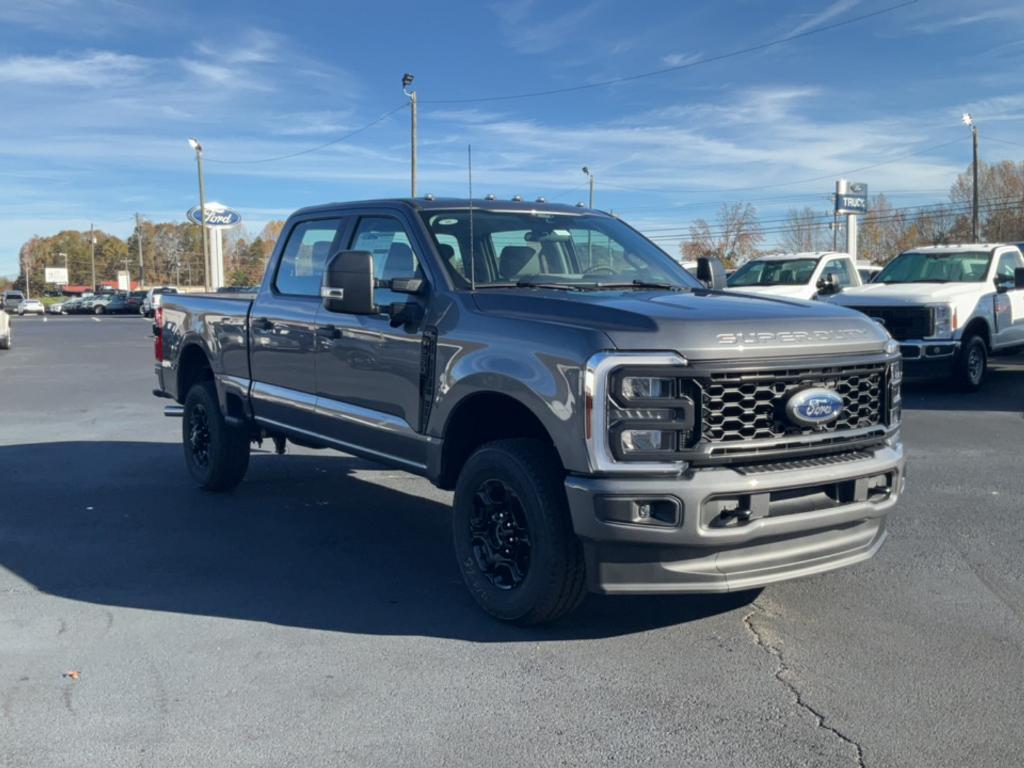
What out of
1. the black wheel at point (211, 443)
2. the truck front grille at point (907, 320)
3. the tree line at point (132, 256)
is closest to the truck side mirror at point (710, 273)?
the black wheel at point (211, 443)

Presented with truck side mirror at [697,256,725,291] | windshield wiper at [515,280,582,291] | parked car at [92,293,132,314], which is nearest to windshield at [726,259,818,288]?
truck side mirror at [697,256,725,291]

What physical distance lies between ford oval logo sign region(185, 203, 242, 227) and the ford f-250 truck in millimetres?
53388

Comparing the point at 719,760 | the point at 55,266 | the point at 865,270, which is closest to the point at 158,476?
the point at 719,760

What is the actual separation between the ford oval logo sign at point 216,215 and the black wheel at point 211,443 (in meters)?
50.9

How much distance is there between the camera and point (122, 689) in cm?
404

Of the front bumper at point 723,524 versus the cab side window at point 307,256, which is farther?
the cab side window at point 307,256

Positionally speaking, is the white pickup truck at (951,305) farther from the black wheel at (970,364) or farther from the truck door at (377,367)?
the truck door at (377,367)

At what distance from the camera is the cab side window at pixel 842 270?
17562 mm

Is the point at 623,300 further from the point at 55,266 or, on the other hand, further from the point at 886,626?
the point at 55,266

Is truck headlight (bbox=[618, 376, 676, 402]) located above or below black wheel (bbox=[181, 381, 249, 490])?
above

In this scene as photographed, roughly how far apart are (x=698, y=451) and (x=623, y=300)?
2.92 ft

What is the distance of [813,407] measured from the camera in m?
4.31

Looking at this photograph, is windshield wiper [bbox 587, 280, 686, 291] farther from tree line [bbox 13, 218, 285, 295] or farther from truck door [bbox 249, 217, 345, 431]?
tree line [bbox 13, 218, 285, 295]

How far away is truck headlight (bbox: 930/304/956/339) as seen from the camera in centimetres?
1288
